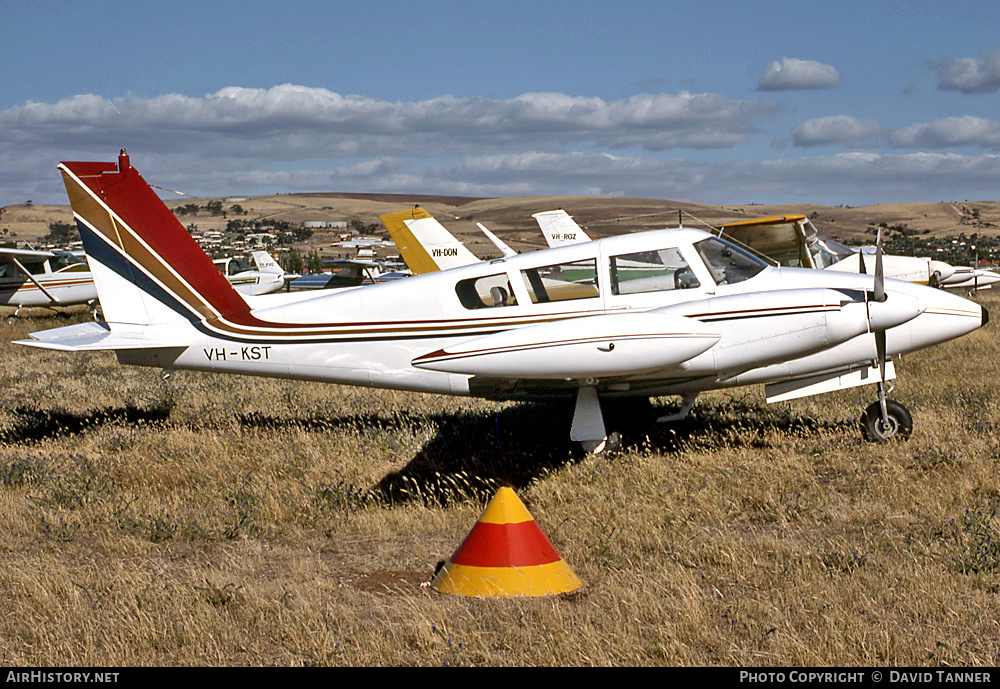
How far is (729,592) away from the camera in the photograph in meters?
5.20

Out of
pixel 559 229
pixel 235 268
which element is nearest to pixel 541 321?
pixel 559 229

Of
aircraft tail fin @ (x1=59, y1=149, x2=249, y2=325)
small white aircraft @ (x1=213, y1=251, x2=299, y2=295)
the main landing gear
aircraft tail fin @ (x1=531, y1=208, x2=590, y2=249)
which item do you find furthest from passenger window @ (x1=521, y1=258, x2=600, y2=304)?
small white aircraft @ (x1=213, y1=251, x2=299, y2=295)

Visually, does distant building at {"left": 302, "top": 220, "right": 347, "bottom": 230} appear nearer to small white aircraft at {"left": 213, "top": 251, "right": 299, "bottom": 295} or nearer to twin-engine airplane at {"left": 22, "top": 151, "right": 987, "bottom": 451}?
small white aircraft at {"left": 213, "top": 251, "right": 299, "bottom": 295}

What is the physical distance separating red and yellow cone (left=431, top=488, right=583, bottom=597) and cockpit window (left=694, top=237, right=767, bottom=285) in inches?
152

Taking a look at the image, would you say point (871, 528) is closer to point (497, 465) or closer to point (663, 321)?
point (663, 321)

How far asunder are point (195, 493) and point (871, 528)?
19.0ft

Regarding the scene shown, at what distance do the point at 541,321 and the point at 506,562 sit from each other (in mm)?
3577

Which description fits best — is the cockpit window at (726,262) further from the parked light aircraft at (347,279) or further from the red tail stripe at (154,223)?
the parked light aircraft at (347,279)

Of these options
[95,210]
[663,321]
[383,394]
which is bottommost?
[383,394]

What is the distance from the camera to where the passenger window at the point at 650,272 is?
327 inches

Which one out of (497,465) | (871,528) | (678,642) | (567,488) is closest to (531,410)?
(497,465)

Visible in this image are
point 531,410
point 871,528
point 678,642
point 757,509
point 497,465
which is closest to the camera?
point 678,642

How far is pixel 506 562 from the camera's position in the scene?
208 inches

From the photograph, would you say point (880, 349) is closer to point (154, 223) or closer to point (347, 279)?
point (154, 223)
